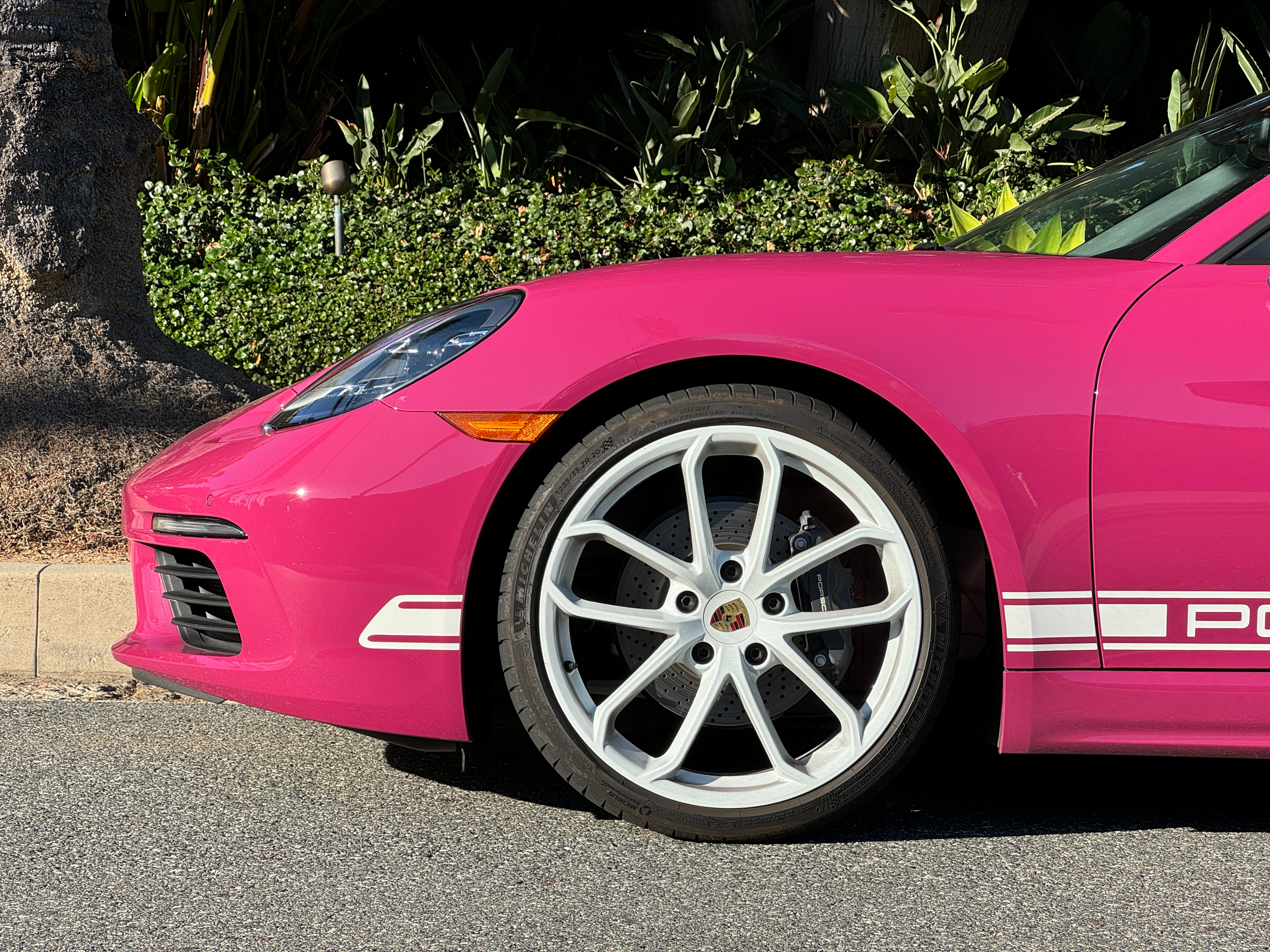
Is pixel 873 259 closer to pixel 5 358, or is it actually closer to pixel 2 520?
pixel 2 520

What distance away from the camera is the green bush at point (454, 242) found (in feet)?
23.2

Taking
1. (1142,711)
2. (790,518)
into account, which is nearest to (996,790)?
(1142,711)

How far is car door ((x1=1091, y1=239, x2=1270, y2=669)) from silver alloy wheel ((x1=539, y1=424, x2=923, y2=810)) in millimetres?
348

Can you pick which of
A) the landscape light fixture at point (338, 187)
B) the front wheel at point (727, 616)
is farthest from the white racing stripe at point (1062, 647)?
the landscape light fixture at point (338, 187)

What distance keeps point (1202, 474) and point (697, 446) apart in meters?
0.84

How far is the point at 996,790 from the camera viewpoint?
103 inches

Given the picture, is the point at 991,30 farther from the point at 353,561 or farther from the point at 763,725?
the point at 353,561

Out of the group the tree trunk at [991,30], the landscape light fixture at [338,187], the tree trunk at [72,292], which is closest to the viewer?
the tree trunk at [72,292]

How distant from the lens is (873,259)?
236cm

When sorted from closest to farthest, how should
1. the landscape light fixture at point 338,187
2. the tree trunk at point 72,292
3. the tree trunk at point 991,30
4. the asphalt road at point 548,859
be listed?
the asphalt road at point 548,859 < the tree trunk at point 72,292 < the landscape light fixture at point 338,187 < the tree trunk at point 991,30

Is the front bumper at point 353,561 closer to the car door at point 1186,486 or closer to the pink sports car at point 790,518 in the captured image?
the pink sports car at point 790,518

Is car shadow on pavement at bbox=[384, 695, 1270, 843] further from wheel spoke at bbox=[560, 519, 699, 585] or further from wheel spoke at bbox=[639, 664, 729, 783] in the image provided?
wheel spoke at bbox=[560, 519, 699, 585]

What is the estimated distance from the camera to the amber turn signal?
220 cm

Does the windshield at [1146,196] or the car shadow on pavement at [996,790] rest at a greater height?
the windshield at [1146,196]
